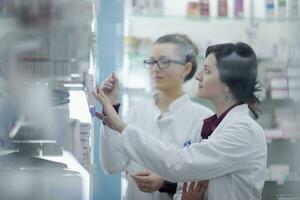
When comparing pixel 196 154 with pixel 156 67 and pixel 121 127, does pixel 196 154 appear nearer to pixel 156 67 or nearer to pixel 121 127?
→ pixel 121 127

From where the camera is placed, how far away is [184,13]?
3092 millimetres

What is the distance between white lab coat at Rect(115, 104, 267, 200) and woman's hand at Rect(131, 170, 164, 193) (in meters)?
0.24

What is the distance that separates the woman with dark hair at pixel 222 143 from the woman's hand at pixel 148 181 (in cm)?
16

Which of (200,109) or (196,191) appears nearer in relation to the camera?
(196,191)

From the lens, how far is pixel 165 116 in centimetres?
201

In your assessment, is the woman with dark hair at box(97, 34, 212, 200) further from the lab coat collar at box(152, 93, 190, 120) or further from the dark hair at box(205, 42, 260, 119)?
the dark hair at box(205, 42, 260, 119)

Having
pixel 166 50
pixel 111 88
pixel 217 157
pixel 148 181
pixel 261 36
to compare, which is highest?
pixel 261 36

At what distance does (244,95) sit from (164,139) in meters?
0.41

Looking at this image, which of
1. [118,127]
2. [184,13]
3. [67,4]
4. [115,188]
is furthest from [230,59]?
Answer: [184,13]

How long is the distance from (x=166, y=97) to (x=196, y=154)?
510 millimetres

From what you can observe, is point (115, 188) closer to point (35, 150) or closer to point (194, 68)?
point (194, 68)

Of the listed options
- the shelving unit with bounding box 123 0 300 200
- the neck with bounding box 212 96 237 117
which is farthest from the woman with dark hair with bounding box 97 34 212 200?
the shelving unit with bounding box 123 0 300 200

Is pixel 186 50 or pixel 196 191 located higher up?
pixel 186 50

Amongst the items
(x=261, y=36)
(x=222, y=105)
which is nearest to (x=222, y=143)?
(x=222, y=105)
